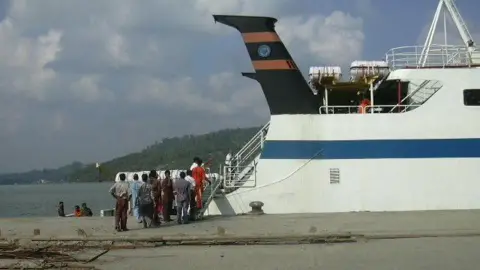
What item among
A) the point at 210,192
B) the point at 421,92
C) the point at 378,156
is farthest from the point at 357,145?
the point at 210,192

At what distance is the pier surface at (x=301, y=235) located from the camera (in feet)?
28.3

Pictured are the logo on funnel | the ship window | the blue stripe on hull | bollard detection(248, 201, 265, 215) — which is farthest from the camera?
the logo on funnel

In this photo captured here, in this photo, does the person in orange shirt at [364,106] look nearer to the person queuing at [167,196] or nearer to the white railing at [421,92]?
the white railing at [421,92]

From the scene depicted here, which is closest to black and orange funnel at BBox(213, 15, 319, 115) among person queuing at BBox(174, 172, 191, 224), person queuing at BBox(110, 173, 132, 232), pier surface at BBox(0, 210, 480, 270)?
pier surface at BBox(0, 210, 480, 270)

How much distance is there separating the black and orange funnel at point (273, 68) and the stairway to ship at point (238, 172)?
1257 mm

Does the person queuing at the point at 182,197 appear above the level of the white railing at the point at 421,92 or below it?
below

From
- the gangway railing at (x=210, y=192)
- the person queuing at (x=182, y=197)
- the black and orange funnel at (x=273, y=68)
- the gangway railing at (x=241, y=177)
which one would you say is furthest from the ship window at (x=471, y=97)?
the person queuing at (x=182, y=197)

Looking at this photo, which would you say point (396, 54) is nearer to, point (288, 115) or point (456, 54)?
point (456, 54)

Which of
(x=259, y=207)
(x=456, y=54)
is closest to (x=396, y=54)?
(x=456, y=54)

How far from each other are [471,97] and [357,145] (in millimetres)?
3510

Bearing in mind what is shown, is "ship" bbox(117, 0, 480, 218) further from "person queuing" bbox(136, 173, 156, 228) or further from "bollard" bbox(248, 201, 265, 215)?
"person queuing" bbox(136, 173, 156, 228)

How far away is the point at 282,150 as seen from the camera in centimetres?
1538

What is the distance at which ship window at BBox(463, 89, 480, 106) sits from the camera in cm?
1544

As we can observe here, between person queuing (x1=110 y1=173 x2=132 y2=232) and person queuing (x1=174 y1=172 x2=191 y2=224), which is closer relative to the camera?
person queuing (x1=110 y1=173 x2=132 y2=232)
